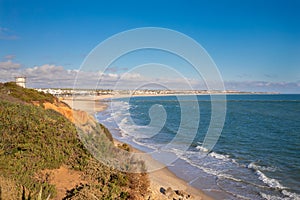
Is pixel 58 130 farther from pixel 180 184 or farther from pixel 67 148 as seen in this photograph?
pixel 180 184

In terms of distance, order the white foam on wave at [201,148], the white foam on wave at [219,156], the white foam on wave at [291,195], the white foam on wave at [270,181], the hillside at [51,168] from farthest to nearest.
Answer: the white foam on wave at [201,148], the white foam on wave at [219,156], the white foam on wave at [270,181], the white foam on wave at [291,195], the hillside at [51,168]

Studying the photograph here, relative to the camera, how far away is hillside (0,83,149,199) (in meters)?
6.55

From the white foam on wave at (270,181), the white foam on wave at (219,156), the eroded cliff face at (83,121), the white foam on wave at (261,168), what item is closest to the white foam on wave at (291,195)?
the white foam on wave at (270,181)

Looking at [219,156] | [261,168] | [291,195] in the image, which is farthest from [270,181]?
[219,156]

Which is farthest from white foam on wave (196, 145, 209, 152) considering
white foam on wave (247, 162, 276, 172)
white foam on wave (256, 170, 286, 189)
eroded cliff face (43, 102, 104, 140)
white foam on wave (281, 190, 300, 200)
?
eroded cliff face (43, 102, 104, 140)

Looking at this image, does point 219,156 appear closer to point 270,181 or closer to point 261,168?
point 261,168

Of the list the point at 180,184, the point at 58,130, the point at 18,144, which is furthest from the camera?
the point at 180,184

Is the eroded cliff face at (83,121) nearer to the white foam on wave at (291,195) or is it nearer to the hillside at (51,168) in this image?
the hillside at (51,168)

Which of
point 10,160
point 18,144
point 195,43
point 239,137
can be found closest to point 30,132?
point 18,144

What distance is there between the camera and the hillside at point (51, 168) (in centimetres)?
655

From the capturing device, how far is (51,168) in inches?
310

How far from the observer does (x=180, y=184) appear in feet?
39.3

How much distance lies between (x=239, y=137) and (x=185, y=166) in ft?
42.1

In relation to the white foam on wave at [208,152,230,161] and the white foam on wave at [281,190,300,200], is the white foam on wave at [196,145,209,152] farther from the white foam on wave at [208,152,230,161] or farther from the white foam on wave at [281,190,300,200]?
the white foam on wave at [281,190,300,200]
